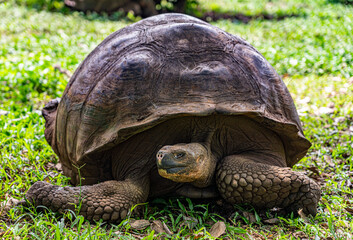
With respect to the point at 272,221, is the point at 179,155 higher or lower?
higher

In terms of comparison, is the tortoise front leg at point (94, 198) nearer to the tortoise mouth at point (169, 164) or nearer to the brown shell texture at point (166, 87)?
the brown shell texture at point (166, 87)

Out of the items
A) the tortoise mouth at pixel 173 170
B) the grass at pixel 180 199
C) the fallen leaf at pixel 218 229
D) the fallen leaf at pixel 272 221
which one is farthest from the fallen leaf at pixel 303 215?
the tortoise mouth at pixel 173 170

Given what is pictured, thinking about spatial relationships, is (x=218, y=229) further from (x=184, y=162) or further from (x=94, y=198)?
(x=94, y=198)

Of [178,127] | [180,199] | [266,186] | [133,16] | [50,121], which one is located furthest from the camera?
[133,16]

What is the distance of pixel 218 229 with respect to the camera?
2268 mm

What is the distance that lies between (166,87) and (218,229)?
87 centimetres

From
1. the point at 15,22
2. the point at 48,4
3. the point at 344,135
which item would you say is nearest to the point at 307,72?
the point at 344,135

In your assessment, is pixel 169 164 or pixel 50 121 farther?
pixel 50 121

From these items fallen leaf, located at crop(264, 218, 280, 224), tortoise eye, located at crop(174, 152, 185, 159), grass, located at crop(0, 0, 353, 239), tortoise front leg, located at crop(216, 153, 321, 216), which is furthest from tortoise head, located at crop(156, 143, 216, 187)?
fallen leaf, located at crop(264, 218, 280, 224)

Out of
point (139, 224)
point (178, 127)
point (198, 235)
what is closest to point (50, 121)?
point (178, 127)

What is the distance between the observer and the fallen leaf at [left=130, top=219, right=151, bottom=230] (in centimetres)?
231

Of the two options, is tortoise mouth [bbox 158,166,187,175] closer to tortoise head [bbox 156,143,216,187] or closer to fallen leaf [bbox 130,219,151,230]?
tortoise head [bbox 156,143,216,187]

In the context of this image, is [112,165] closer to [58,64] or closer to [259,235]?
[259,235]

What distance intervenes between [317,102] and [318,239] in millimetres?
3145
